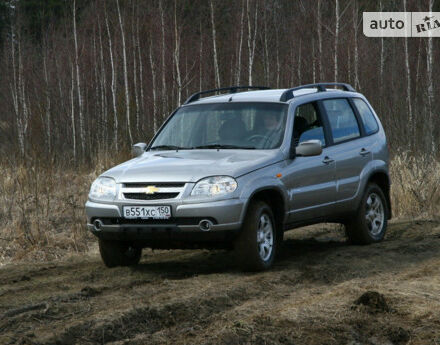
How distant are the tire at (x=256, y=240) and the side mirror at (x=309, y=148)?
0.75 meters

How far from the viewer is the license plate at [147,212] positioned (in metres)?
7.46

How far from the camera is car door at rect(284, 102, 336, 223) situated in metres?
8.38

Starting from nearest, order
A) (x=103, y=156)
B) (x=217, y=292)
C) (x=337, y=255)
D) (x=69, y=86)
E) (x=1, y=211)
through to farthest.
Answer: (x=217, y=292) < (x=337, y=255) < (x=1, y=211) < (x=103, y=156) < (x=69, y=86)

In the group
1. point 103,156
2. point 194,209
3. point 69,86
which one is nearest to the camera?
point 194,209

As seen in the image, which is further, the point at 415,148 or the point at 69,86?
the point at 69,86

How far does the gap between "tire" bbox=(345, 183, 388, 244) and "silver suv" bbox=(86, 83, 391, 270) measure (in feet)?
0.05

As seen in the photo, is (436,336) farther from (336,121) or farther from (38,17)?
(38,17)

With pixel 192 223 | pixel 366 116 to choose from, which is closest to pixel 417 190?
pixel 366 116

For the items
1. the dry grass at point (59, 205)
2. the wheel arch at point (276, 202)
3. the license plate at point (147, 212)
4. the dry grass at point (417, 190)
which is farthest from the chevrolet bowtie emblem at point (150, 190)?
the dry grass at point (417, 190)

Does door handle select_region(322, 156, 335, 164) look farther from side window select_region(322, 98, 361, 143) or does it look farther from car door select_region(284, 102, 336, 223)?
side window select_region(322, 98, 361, 143)

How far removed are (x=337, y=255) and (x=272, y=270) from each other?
1237 millimetres

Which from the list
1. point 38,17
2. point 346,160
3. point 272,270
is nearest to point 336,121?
point 346,160

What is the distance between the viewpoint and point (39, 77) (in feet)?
107

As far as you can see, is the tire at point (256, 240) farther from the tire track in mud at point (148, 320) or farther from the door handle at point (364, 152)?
the door handle at point (364, 152)
